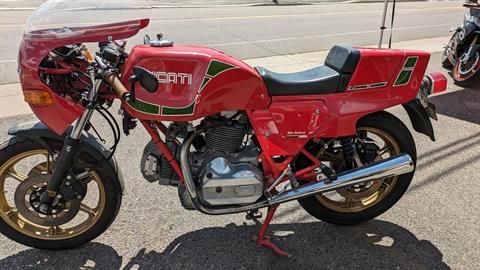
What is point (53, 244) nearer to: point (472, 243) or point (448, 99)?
point (472, 243)

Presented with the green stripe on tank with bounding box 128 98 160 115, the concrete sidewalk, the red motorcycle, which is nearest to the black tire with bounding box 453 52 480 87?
the concrete sidewalk

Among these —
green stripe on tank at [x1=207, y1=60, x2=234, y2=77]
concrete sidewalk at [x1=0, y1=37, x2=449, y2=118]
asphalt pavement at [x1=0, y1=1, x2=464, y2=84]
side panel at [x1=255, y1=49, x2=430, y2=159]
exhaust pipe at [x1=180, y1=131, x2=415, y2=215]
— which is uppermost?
green stripe on tank at [x1=207, y1=60, x2=234, y2=77]

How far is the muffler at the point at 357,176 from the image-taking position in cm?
290

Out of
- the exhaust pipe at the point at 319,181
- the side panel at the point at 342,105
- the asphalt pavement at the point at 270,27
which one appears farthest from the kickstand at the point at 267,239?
the asphalt pavement at the point at 270,27

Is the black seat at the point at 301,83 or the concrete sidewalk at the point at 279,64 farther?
the concrete sidewalk at the point at 279,64

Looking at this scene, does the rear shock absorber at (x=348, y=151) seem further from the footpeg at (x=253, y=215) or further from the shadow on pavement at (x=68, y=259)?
the shadow on pavement at (x=68, y=259)

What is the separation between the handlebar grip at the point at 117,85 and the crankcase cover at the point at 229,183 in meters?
0.66

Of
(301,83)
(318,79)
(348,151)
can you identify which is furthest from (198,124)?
(348,151)

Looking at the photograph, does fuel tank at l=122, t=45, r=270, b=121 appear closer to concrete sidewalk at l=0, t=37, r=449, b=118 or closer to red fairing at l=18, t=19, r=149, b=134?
red fairing at l=18, t=19, r=149, b=134

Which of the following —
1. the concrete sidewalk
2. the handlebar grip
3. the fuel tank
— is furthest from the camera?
the concrete sidewalk

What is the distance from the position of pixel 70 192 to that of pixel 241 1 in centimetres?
1586

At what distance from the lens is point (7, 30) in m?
9.93

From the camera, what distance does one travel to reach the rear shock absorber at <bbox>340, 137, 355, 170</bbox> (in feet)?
9.90

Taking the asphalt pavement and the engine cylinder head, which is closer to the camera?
the engine cylinder head
